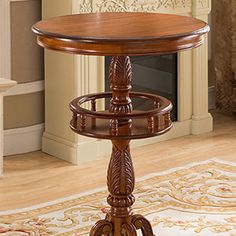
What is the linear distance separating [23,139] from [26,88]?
37 cm

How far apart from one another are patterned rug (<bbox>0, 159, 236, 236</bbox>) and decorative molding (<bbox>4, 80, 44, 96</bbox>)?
→ 1.13 metres

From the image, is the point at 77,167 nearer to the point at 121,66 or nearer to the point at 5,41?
the point at 5,41

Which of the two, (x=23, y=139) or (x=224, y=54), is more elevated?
(x=224, y=54)

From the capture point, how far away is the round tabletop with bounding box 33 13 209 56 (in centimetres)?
353

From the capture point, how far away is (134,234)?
395cm

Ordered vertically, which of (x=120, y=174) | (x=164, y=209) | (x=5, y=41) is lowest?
(x=164, y=209)

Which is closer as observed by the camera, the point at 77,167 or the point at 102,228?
the point at 102,228

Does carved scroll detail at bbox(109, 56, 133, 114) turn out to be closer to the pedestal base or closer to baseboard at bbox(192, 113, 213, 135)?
the pedestal base

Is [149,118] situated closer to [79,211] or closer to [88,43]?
[88,43]

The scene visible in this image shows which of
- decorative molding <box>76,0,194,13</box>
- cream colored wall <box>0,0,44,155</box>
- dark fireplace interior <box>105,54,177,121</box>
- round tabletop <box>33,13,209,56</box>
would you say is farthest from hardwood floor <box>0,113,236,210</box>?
round tabletop <box>33,13,209,56</box>

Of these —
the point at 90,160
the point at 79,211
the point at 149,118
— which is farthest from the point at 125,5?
the point at 149,118

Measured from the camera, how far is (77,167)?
5738 millimetres

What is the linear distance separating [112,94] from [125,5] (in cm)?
210

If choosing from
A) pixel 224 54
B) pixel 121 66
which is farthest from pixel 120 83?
pixel 224 54
